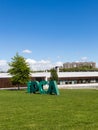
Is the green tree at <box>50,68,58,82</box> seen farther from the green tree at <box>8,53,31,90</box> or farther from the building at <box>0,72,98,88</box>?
the green tree at <box>8,53,31,90</box>

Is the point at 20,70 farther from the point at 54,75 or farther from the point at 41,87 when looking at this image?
the point at 54,75

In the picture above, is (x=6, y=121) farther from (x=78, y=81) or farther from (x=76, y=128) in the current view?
(x=78, y=81)

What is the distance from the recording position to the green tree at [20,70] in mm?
56869

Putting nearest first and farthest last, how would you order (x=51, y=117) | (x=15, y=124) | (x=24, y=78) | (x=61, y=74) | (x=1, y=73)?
(x=15, y=124) < (x=51, y=117) < (x=24, y=78) < (x=1, y=73) < (x=61, y=74)

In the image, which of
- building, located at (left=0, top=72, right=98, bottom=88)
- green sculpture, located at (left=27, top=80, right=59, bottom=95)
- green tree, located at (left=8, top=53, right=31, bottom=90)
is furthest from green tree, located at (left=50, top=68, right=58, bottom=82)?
green sculpture, located at (left=27, top=80, right=59, bottom=95)

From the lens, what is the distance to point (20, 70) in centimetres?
5691

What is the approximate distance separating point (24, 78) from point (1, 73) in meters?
23.1

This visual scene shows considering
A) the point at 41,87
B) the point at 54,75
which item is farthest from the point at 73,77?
the point at 41,87

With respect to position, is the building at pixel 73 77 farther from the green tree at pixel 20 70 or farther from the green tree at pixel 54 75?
the green tree at pixel 20 70

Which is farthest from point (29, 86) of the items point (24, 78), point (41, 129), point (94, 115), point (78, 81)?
point (78, 81)

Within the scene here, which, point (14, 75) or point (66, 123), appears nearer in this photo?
point (66, 123)

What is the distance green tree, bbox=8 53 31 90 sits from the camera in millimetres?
56869

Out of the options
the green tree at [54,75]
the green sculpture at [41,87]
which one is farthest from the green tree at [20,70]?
the green tree at [54,75]

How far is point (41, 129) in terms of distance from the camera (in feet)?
42.4
